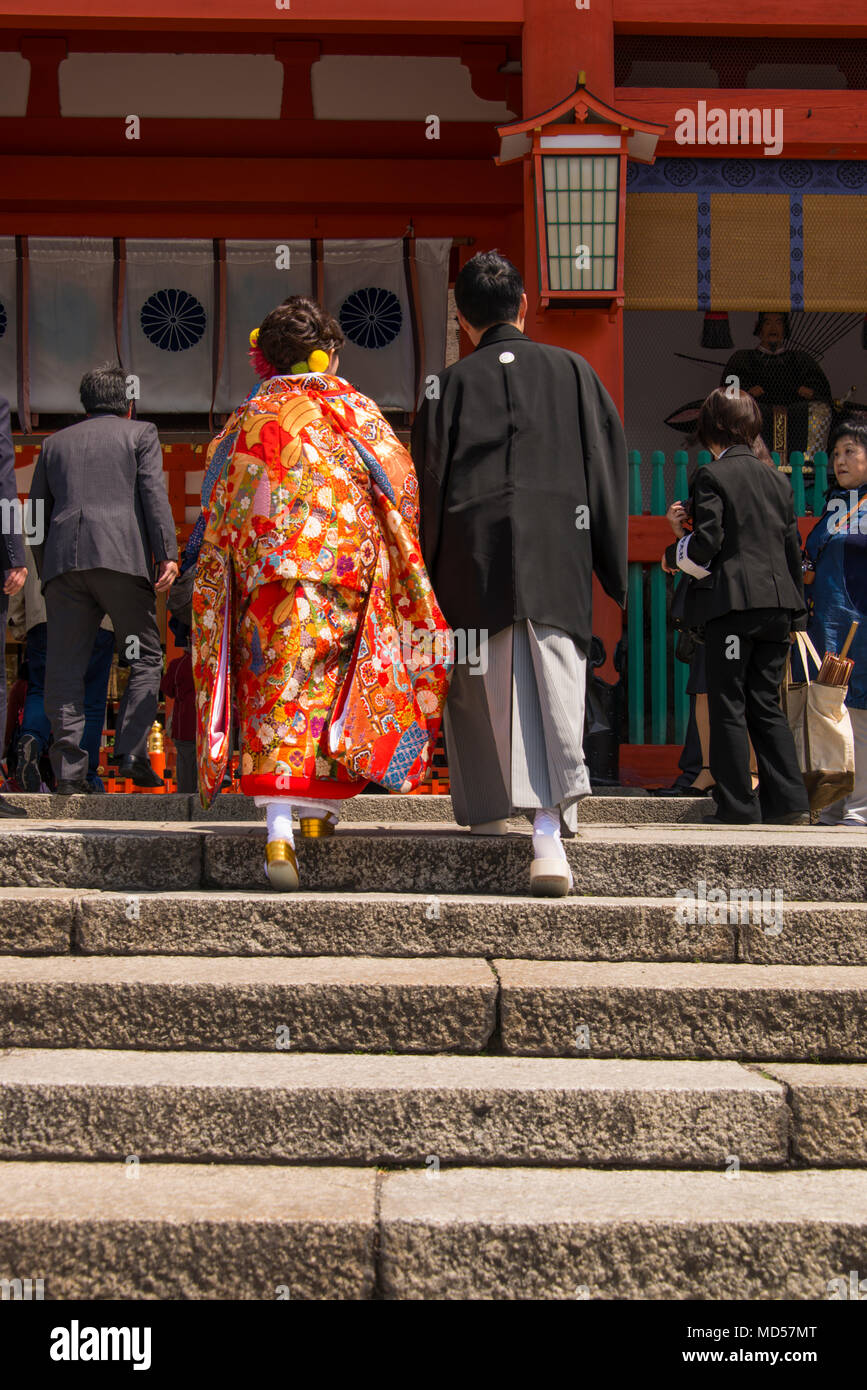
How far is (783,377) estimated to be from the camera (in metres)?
9.73

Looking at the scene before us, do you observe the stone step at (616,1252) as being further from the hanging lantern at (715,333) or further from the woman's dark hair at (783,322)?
the woman's dark hair at (783,322)

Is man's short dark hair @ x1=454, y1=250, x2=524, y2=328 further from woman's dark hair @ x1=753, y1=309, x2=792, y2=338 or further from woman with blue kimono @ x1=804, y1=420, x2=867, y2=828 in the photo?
woman's dark hair @ x1=753, y1=309, x2=792, y2=338

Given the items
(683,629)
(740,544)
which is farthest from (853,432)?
(683,629)

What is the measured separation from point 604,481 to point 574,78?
4.01 metres

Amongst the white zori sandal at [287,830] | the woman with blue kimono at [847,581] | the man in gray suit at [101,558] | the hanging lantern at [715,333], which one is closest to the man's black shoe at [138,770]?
the man in gray suit at [101,558]

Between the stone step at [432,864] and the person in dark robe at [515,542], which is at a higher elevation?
the person in dark robe at [515,542]

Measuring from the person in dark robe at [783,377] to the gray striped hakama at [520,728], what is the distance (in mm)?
6204

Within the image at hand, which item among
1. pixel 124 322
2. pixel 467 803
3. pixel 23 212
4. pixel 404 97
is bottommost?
pixel 467 803

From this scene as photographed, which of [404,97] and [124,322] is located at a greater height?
[404,97]

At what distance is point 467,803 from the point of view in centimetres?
417

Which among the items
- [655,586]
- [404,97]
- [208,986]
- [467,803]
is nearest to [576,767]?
[467,803]

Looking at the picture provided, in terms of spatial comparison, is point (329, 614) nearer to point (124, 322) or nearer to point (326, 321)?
point (326, 321)

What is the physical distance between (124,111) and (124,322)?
4.47ft

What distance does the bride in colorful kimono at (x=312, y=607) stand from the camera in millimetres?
3943
